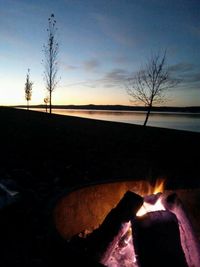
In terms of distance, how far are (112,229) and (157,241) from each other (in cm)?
46

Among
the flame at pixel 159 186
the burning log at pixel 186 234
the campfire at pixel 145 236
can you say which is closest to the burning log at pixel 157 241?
the campfire at pixel 145 236

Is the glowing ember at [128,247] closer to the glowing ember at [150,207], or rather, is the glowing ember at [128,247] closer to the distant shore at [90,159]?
the glowing ember at [150,207]

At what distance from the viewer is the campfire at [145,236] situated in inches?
93.8

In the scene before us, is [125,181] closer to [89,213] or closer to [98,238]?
[89,213]

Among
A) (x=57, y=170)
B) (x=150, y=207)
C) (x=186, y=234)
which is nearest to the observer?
(x=186, y=234)

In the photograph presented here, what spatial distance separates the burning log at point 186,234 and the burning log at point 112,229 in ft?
0.97

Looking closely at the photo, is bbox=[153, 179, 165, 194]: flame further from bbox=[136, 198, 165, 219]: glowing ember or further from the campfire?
bbox=[136, 198, 165, 219]: glowing ember

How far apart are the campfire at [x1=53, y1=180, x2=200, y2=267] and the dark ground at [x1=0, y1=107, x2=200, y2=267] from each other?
1.65ft

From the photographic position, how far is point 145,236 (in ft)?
7.99

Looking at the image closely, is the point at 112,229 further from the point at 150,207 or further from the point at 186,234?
the point at 186,234

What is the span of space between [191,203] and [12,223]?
296 cm

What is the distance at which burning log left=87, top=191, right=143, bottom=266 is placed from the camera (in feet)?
8.67

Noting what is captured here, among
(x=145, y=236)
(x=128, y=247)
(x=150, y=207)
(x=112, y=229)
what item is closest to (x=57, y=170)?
(x=128, y=247)

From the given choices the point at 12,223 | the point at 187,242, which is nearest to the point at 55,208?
the point at 187,242
